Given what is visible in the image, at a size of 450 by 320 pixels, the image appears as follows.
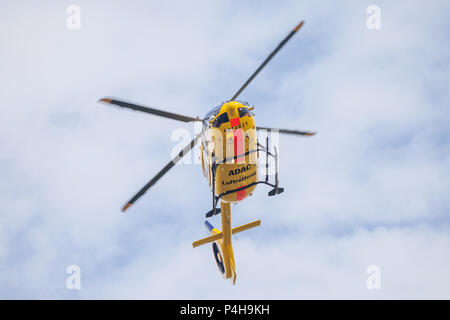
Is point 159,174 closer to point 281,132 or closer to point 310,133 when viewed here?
point 281,132

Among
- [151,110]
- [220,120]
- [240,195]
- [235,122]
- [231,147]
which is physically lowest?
[240,195]

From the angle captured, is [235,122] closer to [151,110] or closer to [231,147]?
[231,147]

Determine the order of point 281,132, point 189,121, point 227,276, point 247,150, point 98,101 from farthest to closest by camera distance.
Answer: point 227,276, point 281,132, point 189,121, point 247,150, point 98,101

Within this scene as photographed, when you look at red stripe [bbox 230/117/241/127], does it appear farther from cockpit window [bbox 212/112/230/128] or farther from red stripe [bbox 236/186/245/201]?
red stripe [bbox 236/186/245/201]

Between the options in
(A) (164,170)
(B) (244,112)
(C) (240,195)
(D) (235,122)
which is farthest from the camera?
(A) (164,170)

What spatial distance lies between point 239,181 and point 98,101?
768 centimetres

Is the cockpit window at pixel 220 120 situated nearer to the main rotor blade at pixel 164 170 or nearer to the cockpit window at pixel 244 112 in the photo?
the cockpit window at pixel 244 112

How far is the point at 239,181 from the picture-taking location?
24578 millimetres

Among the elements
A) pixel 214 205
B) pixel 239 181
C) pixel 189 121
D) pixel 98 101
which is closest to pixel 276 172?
pixel 239 181

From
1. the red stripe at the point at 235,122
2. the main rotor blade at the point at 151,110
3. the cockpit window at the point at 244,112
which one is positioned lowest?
the red stripe at the point at 235,122

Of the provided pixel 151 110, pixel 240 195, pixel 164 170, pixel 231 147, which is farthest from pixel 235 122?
pixel 164 170

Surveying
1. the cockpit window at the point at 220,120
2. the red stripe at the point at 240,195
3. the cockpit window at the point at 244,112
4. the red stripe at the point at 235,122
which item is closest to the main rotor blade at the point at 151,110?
the cockpit window at the point at 220,120

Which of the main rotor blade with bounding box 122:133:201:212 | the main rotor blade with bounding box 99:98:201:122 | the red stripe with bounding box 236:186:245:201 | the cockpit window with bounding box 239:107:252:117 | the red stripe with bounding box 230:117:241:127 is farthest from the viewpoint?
the main rotor blade with bounding box 122:133:201:212

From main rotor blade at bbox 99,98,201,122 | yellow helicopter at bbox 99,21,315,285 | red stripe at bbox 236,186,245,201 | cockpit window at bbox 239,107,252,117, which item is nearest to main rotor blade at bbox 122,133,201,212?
yellow helicopter at bbox 99,21,315,285
